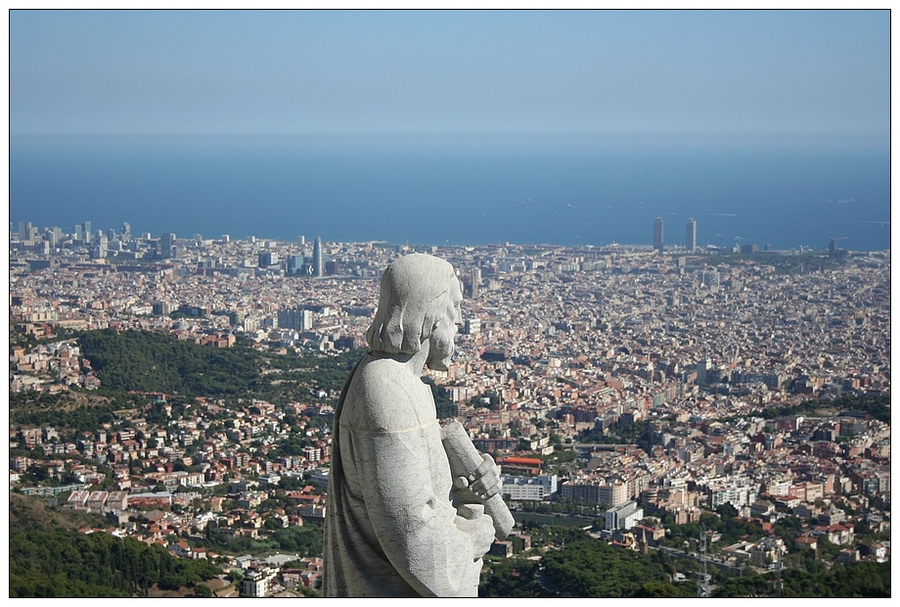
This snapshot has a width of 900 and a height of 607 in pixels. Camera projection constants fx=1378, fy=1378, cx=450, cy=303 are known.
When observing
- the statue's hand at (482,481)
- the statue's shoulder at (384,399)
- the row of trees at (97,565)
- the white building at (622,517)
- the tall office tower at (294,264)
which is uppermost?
the tall office tower at (294,264)

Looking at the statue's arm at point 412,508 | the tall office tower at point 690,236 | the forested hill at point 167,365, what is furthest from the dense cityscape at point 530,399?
the statue's arm at point 412,508

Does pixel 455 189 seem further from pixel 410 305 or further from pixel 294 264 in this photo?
pixel 410 305

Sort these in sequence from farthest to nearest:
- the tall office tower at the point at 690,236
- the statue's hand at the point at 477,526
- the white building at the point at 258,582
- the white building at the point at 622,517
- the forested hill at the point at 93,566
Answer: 1. the tall office tower at the point at 690,236
2. the white building at the point at 622,517
3. the white building at the point at 258,582
4. the forested hill at the point at 93,566
5. the statue's hand at the point at 477,526

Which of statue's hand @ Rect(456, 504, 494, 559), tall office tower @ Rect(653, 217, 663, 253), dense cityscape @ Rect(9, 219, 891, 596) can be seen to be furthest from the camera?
tall office tower @ Rect(653, 217, 663, 253)

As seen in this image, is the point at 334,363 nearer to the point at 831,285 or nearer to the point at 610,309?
the point at 610,309

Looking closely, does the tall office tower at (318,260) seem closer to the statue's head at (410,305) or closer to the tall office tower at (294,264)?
the tall office tower at (294,264)

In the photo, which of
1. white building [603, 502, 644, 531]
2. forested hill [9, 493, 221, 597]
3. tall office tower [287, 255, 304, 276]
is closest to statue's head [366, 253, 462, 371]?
forested hill [9, 493, 221, 597]

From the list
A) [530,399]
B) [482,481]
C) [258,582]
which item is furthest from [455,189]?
[482,481]

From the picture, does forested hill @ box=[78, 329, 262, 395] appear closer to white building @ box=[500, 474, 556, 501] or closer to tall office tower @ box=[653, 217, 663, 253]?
white building @ box=[500, 474, 556, 501]
